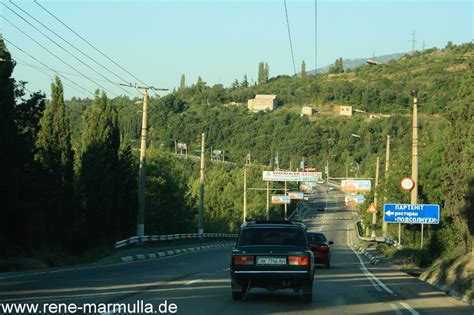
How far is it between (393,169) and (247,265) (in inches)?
1723

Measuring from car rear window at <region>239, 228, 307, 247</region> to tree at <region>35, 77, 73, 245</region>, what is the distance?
22.6 m

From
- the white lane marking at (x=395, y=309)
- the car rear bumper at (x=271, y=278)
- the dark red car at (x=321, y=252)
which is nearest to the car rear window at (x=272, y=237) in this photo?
the car rear bumper at (x=271, y=278)

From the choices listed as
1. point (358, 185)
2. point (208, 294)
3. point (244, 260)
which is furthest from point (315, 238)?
point (358, 185)

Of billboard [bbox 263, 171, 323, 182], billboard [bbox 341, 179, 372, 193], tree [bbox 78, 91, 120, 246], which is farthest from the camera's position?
billboard [bbox 263, 171, 323, 182]

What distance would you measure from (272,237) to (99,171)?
2877 centimetres

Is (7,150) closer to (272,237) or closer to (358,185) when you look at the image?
(272,237)

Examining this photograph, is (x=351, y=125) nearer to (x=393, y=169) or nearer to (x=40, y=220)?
(x=393, y=169)

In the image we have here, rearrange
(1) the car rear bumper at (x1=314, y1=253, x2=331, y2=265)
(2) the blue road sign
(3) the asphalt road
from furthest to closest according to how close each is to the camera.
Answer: (2) the blue road sign < (1) the car rear bumper at (x1=314, y1=253, x2=331, y2=265) < (3) the asphalt road

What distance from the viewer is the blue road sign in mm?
35531

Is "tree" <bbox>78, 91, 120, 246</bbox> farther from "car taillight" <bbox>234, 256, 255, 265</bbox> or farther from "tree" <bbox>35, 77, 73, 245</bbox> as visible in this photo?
"car taillight" <bbox>234, 256, 255, 265</bbox>

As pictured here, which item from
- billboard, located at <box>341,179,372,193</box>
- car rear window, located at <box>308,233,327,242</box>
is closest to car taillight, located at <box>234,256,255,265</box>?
car rear window, located at <box>308,233,327,242</box>

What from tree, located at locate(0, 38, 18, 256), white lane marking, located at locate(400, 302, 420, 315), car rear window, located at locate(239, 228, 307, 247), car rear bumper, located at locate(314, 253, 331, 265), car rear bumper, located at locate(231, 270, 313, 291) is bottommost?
car rear bumper, located at locate(314, 253, 331, 265)

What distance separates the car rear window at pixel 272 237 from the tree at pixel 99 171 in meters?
25.1

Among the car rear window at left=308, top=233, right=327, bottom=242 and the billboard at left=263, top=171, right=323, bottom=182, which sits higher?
the billboard at left=263, top=171, right=323, bottom=182
